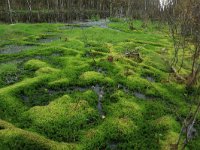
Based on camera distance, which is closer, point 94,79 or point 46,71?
point 94,79

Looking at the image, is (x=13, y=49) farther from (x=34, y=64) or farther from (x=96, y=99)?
(x=96, y=99)

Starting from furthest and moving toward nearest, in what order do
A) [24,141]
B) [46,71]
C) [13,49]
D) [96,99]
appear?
1. [13,49]
2. [46,71]
3. [96,99]
4. [24,141]

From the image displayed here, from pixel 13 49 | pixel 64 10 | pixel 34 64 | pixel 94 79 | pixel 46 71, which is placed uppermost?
pixel 64 10

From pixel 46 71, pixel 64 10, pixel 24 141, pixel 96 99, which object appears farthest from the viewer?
pixel 64 10

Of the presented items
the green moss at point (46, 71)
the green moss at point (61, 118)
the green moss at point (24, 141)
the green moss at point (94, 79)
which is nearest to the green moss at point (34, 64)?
the green moss at point (46, 71)

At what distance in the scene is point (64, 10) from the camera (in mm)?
90125

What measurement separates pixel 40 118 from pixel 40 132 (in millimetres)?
1081

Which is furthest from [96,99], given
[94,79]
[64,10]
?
[64,10]

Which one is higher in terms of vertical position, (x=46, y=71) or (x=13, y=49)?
(x=13, y=49)

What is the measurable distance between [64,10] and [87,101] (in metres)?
79.2

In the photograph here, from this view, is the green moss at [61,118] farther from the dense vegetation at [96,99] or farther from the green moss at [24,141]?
the green moss at [24,141]

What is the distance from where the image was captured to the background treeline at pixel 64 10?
2732 inches

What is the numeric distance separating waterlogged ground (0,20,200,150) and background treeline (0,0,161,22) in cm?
4326

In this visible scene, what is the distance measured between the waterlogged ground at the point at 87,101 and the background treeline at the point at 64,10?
43258 millimetres
